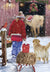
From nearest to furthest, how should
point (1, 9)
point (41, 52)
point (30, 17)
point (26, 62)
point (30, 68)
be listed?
point (26, 62) < point (30, 68) < point (41, 52) < point (30, 17) < point (1, 9)

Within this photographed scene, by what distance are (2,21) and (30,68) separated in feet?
22.6

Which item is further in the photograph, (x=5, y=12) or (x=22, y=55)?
(x=5, y=12)

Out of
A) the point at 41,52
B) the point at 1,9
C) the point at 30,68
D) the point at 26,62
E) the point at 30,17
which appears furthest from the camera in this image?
the point at 1,9

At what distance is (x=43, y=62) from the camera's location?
4.13 metres

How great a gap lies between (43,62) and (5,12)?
6.57 meters

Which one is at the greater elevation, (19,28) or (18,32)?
(19,28)

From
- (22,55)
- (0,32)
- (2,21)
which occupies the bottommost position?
(2,21)

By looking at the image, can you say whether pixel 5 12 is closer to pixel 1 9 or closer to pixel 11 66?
pixel 1 9

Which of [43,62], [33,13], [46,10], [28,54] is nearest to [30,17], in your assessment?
[33,13]

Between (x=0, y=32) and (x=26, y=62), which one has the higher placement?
(x=0, y=32)

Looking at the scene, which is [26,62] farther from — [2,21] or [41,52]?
[2,21]

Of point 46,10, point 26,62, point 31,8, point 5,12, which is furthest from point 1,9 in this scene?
point 26,62

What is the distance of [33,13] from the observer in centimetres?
1023

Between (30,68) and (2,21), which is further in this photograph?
(2,21)
